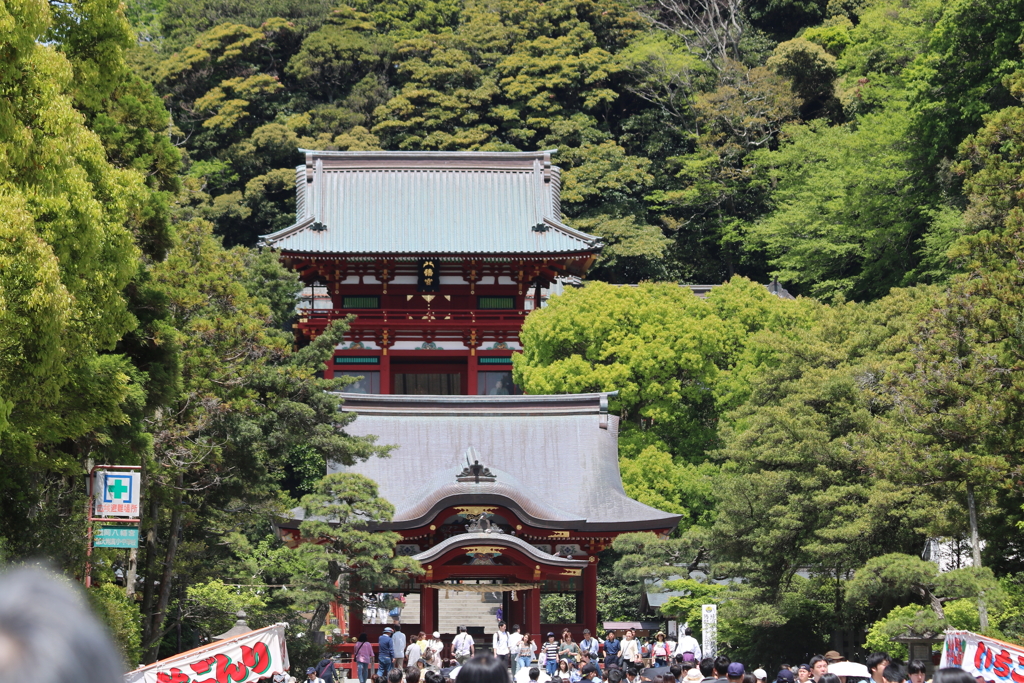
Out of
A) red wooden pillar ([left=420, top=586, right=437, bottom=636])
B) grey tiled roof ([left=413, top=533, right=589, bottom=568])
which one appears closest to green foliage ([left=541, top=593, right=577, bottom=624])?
red wooden pillar ([left=420, top=586, right=437, bottom=636])

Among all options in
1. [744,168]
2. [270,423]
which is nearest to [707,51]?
[744,168]

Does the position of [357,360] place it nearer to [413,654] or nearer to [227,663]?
[413,654]

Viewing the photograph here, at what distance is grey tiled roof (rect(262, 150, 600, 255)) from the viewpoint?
33688 millimetres

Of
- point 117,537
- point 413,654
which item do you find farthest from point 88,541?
point 413,654

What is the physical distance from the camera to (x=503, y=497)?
2267 cm

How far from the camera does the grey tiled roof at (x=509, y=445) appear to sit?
83.1ft

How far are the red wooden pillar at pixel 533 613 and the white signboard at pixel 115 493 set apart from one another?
1128 cm

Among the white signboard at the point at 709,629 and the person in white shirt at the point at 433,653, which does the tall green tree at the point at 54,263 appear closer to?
the person in white shirt at the point at 433,653

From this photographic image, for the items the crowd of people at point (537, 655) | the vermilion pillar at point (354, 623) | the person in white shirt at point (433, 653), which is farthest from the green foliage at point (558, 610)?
the person in white shirt at point (433, 653)

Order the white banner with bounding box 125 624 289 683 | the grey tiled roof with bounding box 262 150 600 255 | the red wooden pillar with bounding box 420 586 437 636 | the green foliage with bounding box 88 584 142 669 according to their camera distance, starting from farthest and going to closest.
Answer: the grey tiled roof with bounding box 262 150 600 255 → the red wooden pillar with bounding box 420 586 437 636 → the green foliage with bounding box 88 584 142 669 → the white banner with bounding box 125 624 289 683

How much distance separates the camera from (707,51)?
157ft

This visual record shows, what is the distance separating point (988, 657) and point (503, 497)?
1223cm

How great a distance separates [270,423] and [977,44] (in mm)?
20786

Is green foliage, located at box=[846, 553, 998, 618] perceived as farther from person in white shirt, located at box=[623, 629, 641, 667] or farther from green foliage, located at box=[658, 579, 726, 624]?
green foliage, located at box=[658, 579, 726, 624]
